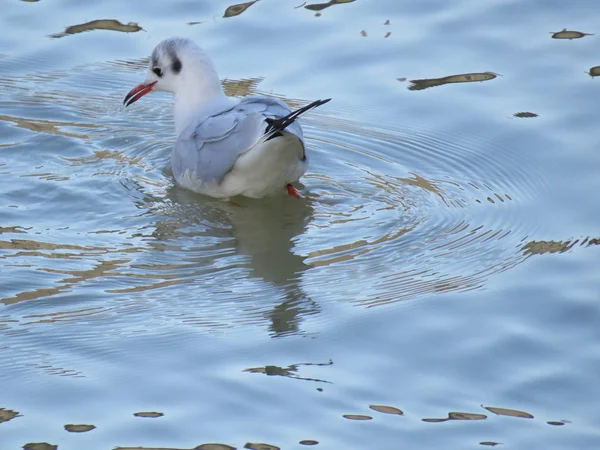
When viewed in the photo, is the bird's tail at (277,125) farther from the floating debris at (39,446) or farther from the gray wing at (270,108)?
the floating debris at (39,446)

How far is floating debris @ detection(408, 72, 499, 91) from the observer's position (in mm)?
8547

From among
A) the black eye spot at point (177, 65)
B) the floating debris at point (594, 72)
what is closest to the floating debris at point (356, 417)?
the black eye spot at point (177, 65)

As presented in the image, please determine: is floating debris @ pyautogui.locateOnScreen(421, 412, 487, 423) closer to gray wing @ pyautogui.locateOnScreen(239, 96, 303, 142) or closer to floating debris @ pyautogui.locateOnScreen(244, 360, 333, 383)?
floating debris @ pyautogui.locateOnScreen(244, 360, 333, 383)

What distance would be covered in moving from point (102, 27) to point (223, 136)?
3.03 meters

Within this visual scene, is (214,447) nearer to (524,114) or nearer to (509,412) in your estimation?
(509,412)

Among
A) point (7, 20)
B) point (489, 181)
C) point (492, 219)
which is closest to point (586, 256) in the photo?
point (492, 219)

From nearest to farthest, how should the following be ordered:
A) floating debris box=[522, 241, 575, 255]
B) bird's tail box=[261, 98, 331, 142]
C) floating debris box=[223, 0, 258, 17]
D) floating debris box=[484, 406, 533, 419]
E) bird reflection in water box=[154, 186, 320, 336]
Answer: floating debris box=[484, 406, 533, 419] → bird reflection in water box=[154, 186, 320, 336] → floating debris box=[522, 241, 575, 255] → bird's tail box=[261, 98, 331, 142] → floating debris box=[223, 0, 258, 17]

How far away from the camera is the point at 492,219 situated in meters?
6.75

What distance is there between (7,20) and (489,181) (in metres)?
4.65

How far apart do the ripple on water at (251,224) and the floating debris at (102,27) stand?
0.92m

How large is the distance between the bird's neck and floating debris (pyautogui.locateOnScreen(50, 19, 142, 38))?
187 centimetres

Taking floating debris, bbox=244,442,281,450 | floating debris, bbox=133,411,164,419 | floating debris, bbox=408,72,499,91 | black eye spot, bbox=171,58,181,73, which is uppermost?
black eye spot, bbox=171,58,181,73

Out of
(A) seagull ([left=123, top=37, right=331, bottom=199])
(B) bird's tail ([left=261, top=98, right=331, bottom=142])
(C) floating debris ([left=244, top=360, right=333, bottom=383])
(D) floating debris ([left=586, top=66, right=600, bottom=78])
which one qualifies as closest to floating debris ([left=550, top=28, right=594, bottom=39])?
(D) floating debris ([left=586, top=66, right=600, bottom=78])

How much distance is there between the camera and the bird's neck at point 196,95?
793 cm
